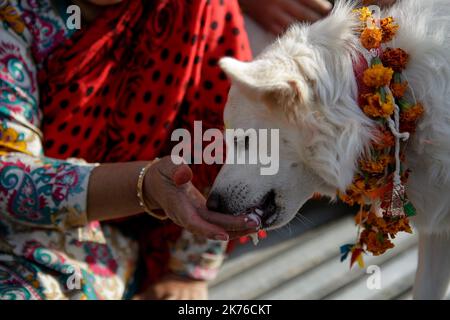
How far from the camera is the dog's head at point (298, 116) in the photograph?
58.0 inches

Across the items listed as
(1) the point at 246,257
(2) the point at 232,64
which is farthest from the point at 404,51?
(1) the point at 246,257

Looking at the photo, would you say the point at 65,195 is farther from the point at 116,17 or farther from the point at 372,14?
the point at 372,14

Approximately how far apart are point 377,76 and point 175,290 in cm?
109

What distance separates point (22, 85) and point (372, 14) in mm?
1002

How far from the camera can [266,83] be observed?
1.44m

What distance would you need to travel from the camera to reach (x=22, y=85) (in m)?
1.96

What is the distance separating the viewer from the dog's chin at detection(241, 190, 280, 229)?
160 cm

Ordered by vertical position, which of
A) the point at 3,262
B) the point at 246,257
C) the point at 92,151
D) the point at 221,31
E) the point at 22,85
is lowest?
the point at 246,257

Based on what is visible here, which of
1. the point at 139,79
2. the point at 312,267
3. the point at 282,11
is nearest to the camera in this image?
the point at 139,79

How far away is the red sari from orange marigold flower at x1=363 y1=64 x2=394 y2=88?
2.42ft

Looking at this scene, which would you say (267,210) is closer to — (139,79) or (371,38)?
(371,38)

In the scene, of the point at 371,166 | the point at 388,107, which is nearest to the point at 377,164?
the point at 371,166

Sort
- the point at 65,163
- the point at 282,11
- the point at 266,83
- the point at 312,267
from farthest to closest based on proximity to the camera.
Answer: the point at 312,267 < the point at 282,11 < the point at 65,163 < the point at 266,83
